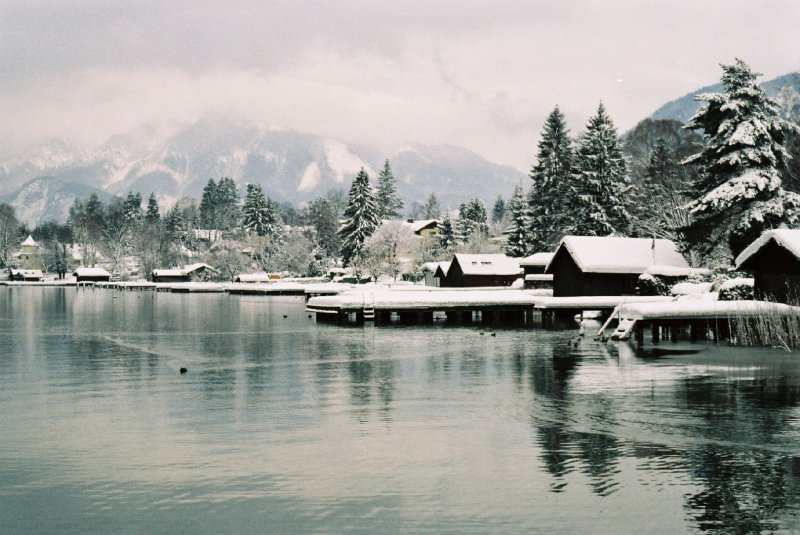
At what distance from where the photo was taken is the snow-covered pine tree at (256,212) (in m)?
160

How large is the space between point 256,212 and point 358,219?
134ft

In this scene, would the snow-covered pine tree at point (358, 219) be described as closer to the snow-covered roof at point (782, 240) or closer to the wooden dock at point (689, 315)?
the wooden dock at point (689, 315)

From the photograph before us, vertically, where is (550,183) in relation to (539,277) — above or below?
above

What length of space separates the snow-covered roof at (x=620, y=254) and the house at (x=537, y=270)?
15.9 m

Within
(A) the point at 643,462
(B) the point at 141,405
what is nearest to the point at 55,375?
(B) the point at 141,405

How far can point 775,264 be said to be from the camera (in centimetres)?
4072

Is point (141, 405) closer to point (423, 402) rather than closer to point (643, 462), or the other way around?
point (423, 402)

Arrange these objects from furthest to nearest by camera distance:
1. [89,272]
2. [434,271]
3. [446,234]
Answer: [89,272]
[446,234]
[434,271]

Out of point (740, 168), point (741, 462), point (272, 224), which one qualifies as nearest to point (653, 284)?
point (740, 168)

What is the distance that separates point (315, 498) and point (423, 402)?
9856 millimetres

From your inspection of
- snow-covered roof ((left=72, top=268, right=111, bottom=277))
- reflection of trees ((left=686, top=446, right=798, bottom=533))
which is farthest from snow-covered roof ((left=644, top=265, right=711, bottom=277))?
snow-covered roof ((left=72, top=268, right=111, bottom=277))

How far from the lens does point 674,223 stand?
69.2 meters

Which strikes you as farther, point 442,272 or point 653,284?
point 442,272

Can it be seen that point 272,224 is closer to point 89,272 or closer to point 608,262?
point 89,272
